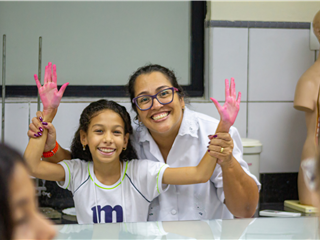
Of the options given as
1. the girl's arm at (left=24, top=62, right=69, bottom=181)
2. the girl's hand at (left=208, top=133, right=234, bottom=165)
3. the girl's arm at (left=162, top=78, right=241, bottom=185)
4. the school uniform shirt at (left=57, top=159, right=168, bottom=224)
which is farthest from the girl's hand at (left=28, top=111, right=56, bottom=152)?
the girl's hand at (left=208, top=133, right=234, bottom=165)

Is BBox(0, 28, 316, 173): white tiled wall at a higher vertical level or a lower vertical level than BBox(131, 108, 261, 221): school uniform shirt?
higher

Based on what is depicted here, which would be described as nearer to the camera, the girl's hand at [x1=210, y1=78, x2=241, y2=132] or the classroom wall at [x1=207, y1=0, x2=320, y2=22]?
the girl's hand at [x1=210, y1=78, x2=241, y2=132]

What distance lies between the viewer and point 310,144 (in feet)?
6.30

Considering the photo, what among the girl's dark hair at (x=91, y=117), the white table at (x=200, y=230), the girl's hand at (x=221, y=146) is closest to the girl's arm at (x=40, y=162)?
the girl's dark hair at (x=91, y=117)

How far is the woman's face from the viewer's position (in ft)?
4.53

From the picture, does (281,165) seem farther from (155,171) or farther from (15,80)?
(15,80)

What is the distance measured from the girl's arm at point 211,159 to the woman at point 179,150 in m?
0.03

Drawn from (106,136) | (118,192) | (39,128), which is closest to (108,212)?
(118,192)

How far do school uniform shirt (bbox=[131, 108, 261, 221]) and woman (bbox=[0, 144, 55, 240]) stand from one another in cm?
115

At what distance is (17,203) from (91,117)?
3.65ft

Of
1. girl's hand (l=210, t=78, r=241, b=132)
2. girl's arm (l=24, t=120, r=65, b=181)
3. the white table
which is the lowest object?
the white table

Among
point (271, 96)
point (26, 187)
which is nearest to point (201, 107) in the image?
point (271, 96)

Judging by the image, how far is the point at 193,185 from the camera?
4.87 feet

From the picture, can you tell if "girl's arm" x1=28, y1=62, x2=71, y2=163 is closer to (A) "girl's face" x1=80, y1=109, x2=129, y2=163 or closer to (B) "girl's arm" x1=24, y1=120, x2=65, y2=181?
(B) "girl's arm" x1=24, y1=120, x2=65, y2=181
